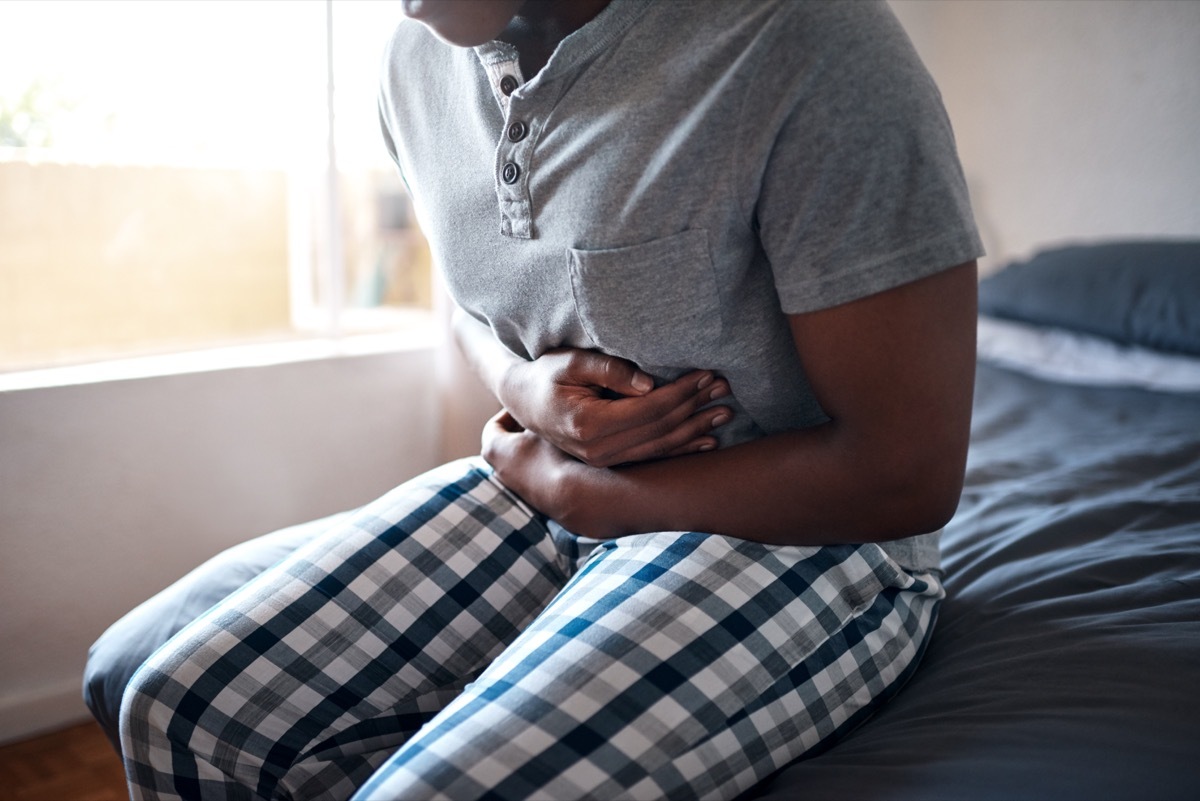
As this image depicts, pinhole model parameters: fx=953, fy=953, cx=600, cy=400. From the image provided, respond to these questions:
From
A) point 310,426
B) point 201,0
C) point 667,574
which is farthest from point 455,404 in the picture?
point 667,574

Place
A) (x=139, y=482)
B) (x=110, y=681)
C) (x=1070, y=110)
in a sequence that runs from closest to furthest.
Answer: (x=110, y=681) < (x=139, y=482) < (x=1070, y=110)

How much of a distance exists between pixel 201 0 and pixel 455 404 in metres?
0.86

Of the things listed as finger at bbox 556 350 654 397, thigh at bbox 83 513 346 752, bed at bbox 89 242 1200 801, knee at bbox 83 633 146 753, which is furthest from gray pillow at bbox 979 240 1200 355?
knee at bbox 83 633 146 753

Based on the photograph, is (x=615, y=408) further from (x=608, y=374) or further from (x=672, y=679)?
(x=672, y=679)

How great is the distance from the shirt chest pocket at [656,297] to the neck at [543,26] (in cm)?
21

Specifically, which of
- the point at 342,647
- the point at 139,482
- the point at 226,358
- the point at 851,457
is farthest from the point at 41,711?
the point at 851,457

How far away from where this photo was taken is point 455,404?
1894 mm

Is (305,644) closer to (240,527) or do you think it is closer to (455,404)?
(240,527)

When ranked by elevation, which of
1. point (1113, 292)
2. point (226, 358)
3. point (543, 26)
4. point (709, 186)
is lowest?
point (226, 358)

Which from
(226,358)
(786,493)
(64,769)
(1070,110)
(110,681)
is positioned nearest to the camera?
(786,493)

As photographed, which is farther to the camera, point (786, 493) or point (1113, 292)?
point (1113, 292)

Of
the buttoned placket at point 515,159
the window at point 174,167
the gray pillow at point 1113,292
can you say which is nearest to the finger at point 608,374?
the buttoned placket at point 515,159

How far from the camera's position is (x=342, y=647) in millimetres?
802

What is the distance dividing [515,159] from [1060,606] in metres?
0.65
